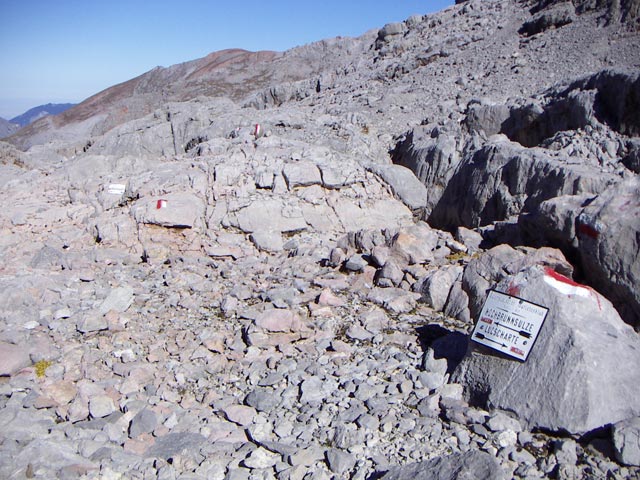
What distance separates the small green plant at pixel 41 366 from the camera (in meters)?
4.72

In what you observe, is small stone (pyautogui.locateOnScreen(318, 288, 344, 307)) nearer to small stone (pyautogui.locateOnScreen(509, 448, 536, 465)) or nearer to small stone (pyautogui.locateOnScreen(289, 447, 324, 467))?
small stone (pyautogui.locateOnScreen(289, 447, 324, 467))

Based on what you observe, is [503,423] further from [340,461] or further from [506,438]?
[340,461]

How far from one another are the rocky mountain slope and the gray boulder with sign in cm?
1

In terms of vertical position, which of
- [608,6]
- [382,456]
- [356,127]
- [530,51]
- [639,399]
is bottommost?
[382,456]

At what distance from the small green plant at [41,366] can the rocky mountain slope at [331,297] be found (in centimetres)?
2

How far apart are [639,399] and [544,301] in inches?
33.0

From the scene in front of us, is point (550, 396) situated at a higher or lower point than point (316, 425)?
higher

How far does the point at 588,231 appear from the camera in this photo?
4891 millimetres

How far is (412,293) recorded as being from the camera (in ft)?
19.0

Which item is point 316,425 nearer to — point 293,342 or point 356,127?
point 293,342

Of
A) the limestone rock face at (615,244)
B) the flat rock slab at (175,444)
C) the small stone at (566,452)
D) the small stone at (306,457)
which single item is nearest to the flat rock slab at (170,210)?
the flat rock slab at (175,444)

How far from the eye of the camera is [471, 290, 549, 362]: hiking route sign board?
12.0ft

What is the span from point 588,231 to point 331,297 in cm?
262

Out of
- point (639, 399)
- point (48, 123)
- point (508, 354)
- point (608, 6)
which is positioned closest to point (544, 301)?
point (508, 354)
